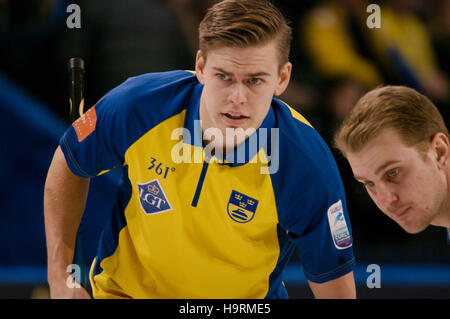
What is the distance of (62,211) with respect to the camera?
2367 millimetres

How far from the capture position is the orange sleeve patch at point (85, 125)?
2.34m

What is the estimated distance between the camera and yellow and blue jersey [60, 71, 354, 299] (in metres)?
2.21

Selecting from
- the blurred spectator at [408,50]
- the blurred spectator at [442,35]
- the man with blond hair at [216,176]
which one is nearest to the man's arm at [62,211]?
the man with blond hair at [216,176]

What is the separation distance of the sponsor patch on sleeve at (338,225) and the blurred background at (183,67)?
53.8 inches

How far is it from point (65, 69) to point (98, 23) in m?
0.41

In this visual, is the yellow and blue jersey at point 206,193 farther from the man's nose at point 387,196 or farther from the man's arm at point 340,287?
the man's nose at point 387,196

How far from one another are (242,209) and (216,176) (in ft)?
0.50

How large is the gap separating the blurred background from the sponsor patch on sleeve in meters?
1.37

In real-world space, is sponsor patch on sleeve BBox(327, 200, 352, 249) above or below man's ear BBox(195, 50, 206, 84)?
below

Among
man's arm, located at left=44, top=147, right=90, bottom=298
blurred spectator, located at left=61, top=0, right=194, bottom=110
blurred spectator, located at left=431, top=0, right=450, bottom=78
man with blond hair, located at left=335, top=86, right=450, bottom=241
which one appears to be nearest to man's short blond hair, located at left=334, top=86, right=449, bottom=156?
man with blond hair, located at left=335, top=86, right=450, bottom=241

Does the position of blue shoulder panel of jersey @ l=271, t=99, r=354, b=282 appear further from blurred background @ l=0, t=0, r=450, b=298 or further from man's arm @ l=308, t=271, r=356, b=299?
blurred background @ l=0, t=0, r=450, b=298

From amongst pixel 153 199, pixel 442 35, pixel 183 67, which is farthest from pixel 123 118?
pixel 442 35
